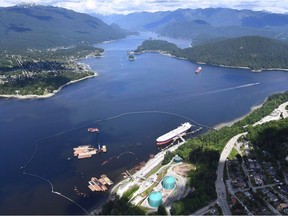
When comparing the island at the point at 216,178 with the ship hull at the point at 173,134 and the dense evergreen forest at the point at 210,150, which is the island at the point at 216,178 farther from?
the ship hull at the point at 173,134

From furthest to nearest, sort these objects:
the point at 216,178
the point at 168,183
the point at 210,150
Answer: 1. the point at 210,150
2. the point at 216,178
3. the point at 168,183

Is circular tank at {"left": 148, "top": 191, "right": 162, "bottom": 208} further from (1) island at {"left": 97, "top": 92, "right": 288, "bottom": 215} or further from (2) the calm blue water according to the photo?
(2) the calm blue water

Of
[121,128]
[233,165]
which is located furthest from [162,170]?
[121,128]

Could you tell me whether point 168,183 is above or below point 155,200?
above

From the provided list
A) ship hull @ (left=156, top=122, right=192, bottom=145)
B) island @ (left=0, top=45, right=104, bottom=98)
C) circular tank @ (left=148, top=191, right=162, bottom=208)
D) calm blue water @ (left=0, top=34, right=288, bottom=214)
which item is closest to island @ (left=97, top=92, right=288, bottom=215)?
circular tank @ (left=148, top=191, right=162, bottom=208)

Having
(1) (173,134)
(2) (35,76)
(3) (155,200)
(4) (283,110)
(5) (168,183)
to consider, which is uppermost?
(4) (283,110)

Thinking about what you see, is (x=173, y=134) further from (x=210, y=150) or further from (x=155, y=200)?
(x=155, y=200)

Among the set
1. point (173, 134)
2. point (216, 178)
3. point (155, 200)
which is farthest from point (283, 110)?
point (155, 200)
